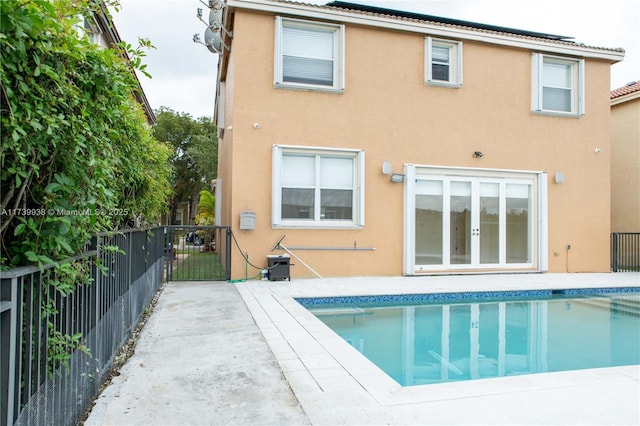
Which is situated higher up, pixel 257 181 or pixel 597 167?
pixel 597 167

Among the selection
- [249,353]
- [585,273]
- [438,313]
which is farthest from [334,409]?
[585,273]

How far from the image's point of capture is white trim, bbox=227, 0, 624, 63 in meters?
9.10

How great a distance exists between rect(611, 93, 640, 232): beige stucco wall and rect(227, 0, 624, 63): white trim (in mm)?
3412

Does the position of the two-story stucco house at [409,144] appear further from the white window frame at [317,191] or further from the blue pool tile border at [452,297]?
the blue pool tile border at [452,297]

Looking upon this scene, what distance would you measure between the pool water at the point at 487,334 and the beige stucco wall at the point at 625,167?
6.46 m

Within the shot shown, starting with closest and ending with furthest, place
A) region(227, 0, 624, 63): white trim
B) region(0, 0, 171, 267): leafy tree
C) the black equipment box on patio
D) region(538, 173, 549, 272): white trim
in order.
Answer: region(0, 0, 171, 267): leafy tree, the black equipment box on patio, region(227, 0, 624, 63): white trim, region(538, 173, 549, 272): white trim

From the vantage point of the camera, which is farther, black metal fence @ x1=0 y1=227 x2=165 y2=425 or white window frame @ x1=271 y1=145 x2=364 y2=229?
white window frame @ x1=271 y1=145 x2=364 y2=229

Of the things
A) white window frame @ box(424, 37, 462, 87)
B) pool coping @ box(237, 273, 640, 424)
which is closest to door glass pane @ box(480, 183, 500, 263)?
white window frame @ box(424, 37, 462, 87)

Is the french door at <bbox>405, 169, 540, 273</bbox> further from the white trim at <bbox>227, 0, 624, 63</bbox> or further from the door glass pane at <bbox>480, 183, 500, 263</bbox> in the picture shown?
the white trim at <bbox>227, 0, 624, 63</bbox>

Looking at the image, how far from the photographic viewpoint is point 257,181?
912cm

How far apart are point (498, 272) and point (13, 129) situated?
1096cm

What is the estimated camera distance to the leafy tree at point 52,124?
68.0 inches

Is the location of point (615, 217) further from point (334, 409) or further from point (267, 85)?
point (334, 409)

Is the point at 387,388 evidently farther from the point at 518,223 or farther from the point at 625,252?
the point at 625,252
